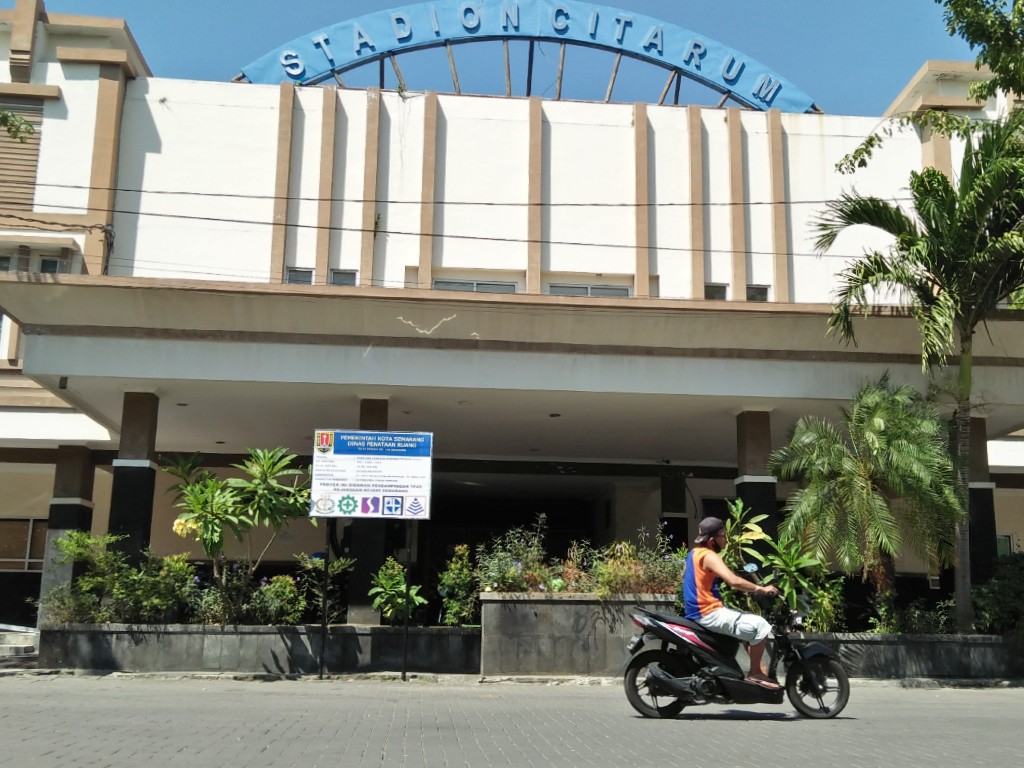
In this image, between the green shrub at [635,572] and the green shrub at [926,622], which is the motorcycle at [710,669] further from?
the green shrub at [926,622]

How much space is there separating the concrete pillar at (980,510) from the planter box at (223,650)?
799 centimetres

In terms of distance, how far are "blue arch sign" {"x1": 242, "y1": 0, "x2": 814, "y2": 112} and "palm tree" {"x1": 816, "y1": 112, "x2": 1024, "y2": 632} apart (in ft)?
34.2

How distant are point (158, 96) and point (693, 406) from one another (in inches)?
544

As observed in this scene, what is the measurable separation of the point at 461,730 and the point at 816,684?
3188 mm

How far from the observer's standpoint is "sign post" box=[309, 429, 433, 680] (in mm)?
13219

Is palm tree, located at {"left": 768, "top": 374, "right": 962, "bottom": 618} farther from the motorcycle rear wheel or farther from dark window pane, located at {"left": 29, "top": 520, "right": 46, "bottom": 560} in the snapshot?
dark window pane, located at {"left": 29, "top": 520, "right": 46, "bottom": 560}

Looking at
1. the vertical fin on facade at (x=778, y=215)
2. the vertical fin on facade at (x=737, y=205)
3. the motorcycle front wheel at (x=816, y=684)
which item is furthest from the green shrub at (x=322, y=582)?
the vertical fin on facade at (x=778, y=215)

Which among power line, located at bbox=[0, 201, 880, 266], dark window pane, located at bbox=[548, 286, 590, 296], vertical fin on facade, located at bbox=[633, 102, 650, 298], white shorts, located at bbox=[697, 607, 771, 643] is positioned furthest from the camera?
dark window pane, located at bbox=[548, 286, 590, 296]

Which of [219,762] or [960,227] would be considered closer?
[219,762]

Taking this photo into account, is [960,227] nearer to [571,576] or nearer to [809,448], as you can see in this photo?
[809,448]

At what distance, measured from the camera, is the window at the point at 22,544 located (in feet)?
73.4

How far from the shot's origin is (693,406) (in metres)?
16.6

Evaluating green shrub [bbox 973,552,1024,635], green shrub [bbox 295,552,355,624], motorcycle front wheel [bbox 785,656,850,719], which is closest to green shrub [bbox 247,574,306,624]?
green shrub [bbox 295,552,355,624]

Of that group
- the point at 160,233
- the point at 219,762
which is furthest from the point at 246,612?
the point at 160,233
